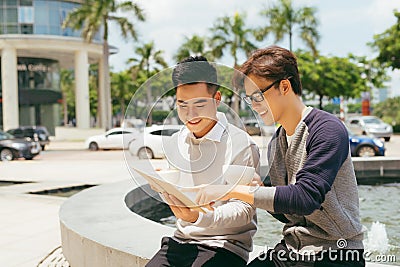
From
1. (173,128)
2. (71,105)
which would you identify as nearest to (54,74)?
(71,105)

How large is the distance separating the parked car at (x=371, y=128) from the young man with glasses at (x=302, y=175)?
95.5 ft

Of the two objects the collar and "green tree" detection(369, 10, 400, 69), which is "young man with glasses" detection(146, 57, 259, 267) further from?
"green tree" detection(369, 10, 400, 69)

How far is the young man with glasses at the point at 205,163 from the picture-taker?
7.38 ft

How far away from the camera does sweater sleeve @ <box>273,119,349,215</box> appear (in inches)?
79.4

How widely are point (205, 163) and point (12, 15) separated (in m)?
45.4

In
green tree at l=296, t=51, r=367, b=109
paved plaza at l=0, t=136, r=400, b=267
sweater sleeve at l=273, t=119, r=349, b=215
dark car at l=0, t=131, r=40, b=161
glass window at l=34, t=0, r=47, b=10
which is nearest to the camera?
sweater sleeve at l=273, t=119, r=349, b=215

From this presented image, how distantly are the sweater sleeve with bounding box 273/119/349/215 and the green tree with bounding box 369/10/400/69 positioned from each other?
38.7 m

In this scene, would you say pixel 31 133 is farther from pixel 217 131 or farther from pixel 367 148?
pixel 217 131

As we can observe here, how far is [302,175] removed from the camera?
2064 millimetres

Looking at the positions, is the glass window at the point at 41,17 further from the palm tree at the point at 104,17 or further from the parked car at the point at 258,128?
the parked car at the point at 258,128

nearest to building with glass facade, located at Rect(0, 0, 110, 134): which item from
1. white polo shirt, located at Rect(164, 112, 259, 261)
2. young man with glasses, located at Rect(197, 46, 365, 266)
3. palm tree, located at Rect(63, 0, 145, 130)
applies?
palm tree, located at Rect(63, 0, 145, 130)

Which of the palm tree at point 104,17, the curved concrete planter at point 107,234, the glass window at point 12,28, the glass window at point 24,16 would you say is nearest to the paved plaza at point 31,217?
the curved concrete planter at point 107,234

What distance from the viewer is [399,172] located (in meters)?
12.3

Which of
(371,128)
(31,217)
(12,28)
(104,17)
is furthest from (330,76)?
(31,217)
